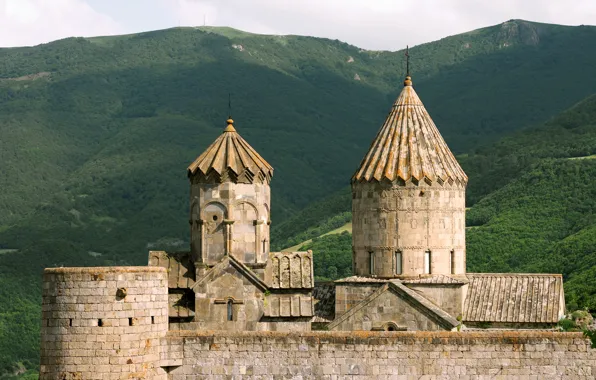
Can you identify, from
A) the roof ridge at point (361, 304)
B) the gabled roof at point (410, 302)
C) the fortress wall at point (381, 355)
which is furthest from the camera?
the roof ridge at point (361, 304)

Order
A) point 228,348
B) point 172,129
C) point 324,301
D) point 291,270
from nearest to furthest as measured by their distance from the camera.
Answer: point 228,348, point 291,270, point 324,301, point 172,129

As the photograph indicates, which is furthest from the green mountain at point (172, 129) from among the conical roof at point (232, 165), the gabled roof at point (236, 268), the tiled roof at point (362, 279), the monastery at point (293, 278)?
the gabled roof at point (236, 268)

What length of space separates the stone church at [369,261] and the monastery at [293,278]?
30 mm

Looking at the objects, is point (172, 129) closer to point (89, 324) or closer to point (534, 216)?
point (534, 216)

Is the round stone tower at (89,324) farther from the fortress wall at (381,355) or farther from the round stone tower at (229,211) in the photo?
the round stone tower at (229,211)

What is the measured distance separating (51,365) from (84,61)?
173m

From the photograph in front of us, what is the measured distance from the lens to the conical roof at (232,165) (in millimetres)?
33094

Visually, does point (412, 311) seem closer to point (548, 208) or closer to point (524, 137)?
point (548, 208)

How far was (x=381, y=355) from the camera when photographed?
2677 centimetres

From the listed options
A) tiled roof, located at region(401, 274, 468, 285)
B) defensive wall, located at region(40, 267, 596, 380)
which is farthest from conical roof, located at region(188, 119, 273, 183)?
defensive wall, located at region(40, 267, 596, 380)

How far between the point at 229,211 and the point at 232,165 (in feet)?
4.09

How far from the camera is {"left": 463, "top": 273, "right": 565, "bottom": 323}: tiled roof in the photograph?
35969 millimetres

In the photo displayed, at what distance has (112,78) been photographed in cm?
19288

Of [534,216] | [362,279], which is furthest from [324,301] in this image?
[534,216]
